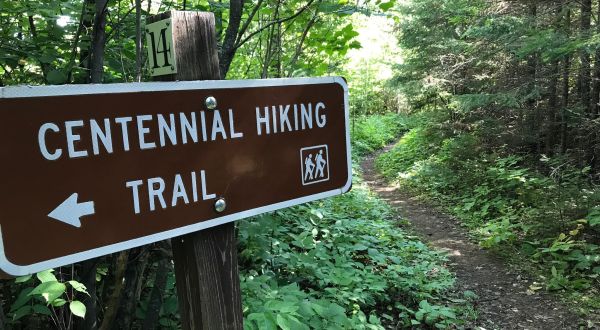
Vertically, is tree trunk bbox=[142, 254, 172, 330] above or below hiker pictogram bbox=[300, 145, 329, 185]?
below

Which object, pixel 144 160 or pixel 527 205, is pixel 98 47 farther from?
pixel 527 205

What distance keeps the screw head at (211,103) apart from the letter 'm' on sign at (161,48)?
145 millimetres

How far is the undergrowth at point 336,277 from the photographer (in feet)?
9.25

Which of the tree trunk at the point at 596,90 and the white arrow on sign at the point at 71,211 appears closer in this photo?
the white arrow on sign at the point at 71,211

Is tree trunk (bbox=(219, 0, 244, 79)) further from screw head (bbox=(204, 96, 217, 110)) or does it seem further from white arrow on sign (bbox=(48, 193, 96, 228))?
white arrow on sign (bbox=(48, 193, 96, 228))

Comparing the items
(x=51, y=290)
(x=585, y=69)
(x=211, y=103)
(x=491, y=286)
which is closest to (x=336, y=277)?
(x=491, y=286)

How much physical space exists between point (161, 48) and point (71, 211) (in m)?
0.59

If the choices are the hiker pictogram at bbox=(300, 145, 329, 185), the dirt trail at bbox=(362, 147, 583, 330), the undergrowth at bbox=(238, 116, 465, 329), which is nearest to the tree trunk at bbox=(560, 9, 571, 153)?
the dirt trail at bbox=(362, 147, 583, 330)

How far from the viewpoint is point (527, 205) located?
7.86 meters

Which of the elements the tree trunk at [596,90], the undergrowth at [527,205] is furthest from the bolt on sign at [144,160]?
the tree trunk at [596,90]

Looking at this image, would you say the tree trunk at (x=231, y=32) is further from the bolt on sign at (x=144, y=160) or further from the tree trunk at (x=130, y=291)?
the tree trunk at (x=130, y=291)

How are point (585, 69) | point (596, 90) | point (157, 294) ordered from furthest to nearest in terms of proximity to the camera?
1. point (585, 69)
2. point (596, 90)
3. point (157, 294)

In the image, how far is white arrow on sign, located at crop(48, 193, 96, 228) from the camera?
964mm

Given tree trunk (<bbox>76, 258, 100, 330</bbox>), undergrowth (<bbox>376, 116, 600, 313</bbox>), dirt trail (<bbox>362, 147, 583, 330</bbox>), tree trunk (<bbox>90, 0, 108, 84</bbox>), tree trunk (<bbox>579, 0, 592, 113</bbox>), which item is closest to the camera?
tree trunk (<bbox>90, 0, 108, 84</bbox>)
